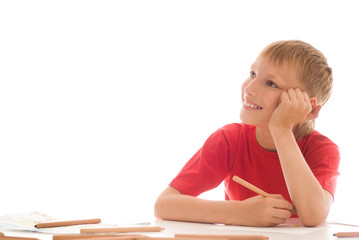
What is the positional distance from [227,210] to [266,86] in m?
0.39

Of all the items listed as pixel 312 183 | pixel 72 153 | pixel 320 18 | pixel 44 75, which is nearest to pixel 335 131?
pixel 320 18

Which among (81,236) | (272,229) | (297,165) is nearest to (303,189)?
(297,165)

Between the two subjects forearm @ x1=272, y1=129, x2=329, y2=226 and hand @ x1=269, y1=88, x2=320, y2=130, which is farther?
hand @ x1=269, y1=88, x2=320, y2=130

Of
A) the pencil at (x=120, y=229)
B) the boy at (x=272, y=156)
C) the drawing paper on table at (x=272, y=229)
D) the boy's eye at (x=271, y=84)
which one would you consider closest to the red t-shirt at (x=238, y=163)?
the boy at (x=272, y=156)

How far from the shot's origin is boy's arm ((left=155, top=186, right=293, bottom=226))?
3.76 feet

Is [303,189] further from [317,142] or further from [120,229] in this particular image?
[120,229]

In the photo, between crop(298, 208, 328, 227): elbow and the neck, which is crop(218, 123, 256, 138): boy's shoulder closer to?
the neck

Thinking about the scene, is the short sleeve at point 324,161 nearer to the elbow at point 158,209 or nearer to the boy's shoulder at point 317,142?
the boy's shoulder at point 317,142

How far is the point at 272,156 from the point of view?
152 centimetres

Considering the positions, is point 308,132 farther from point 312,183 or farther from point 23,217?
point 23,217

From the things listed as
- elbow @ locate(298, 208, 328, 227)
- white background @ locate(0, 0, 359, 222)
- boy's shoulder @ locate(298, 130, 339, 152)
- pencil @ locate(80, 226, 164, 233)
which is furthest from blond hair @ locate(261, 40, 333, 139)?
white background @ locate(0, 0, 359, 222)

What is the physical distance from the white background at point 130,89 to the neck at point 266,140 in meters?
0.74

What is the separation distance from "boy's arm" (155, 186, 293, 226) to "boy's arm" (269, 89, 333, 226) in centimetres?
5

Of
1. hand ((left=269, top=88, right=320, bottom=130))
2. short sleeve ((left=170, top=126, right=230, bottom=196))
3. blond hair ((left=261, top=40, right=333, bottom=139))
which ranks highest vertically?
blond hair ((left=261, top=40, right=333, bottom=139))
